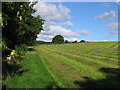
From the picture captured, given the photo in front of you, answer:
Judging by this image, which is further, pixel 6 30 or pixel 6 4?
pixel 6 30

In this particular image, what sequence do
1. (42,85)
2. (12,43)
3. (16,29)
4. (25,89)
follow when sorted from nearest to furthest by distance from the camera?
A: (25,89), (42,85), (16,29), (12,43)

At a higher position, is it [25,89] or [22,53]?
[22,53]

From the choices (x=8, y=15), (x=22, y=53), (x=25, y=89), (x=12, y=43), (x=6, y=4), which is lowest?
(x=25, y=89)

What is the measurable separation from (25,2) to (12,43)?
287 cm

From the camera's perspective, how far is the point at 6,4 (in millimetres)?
7434

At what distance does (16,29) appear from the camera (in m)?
8.35

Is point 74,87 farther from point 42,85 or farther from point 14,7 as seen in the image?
point 14,7

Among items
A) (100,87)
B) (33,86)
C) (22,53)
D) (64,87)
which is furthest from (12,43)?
(100,87)

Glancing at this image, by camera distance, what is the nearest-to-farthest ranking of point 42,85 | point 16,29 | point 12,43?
point 42,85, point 16,29, point 12,43

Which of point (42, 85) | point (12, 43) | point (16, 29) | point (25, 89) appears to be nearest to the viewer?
point (25, 89)

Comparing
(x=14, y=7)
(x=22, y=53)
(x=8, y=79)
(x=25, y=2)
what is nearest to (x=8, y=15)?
(x=14, y=7)

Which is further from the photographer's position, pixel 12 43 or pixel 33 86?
pixel 12 43

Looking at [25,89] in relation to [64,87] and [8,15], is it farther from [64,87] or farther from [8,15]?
[8,15]

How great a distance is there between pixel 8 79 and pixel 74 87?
4733 mm
